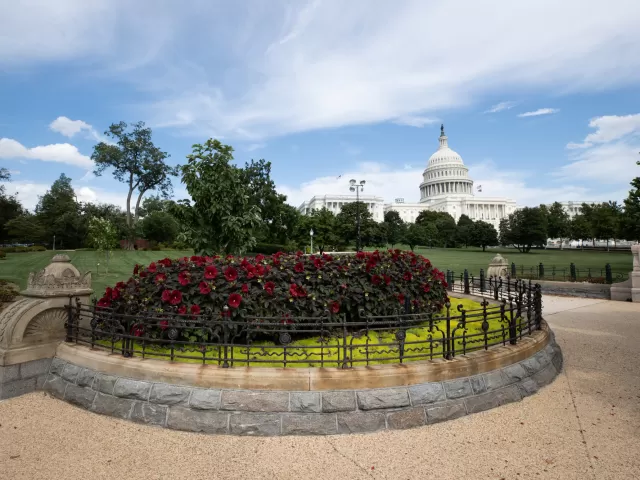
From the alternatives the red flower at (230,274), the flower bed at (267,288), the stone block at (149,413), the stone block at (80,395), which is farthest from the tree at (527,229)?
the stone block at (80,395)

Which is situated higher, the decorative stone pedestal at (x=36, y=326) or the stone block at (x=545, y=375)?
the decorative stone pedestal at (x=36, y=326)

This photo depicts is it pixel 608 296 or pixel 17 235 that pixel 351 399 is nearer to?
pixel 608 296

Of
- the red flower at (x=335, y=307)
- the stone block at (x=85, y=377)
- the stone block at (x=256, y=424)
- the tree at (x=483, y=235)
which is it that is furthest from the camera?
the tree at (x=483, y=235)

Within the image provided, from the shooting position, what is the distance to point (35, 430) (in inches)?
190

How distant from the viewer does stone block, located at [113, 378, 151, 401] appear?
16.5 ft

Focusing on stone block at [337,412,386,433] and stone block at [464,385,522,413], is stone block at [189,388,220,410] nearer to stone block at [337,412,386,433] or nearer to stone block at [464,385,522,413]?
stone block at [337,412,386,433]

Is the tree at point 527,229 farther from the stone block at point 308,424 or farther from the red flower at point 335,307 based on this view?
the stone block at point 308,424

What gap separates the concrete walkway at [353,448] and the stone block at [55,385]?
16cm

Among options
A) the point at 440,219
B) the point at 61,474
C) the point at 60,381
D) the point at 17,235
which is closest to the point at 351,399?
the point at 61,474

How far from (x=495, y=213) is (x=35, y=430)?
447 ft

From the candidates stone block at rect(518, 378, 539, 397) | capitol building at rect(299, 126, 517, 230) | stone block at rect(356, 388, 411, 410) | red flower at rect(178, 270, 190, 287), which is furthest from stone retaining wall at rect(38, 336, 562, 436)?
capitol building at rect(299, 126, 517, 230)

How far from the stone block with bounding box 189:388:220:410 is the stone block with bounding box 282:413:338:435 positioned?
2.93 ft

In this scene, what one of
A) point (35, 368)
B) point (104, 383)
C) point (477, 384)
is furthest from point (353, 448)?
point (35, 368)

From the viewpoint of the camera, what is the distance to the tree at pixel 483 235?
236 feet
